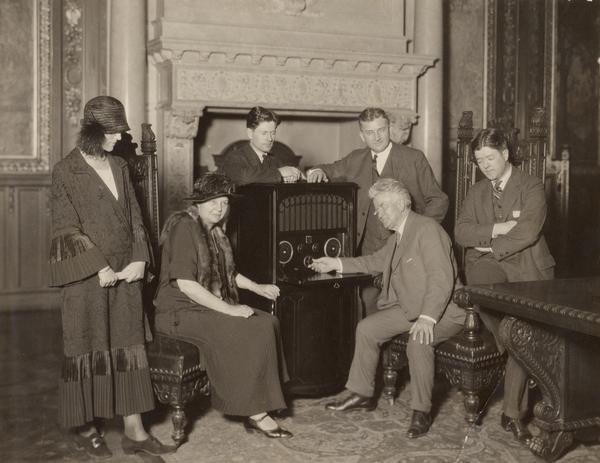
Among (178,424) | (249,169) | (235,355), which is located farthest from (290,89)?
(178,424)

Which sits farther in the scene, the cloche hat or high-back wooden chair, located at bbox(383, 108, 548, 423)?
high-back wooden chair, located at bbox(383, 108, 548, 423)

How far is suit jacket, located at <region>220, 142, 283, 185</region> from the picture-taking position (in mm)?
4457

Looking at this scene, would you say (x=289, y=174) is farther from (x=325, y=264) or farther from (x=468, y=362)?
(x=468, y=362)

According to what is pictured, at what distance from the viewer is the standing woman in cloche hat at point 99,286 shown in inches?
141

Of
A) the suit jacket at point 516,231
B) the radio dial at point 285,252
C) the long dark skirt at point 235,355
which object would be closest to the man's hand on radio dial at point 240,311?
the long dark skirt at point 235,355

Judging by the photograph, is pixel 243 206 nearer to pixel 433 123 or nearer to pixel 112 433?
pixel 112 433

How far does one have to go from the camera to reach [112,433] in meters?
3.99

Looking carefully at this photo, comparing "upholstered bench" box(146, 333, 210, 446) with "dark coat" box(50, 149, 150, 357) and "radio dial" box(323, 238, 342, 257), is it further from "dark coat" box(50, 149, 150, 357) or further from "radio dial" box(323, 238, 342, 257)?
"radio dial" box(323, 238, 342, 257)

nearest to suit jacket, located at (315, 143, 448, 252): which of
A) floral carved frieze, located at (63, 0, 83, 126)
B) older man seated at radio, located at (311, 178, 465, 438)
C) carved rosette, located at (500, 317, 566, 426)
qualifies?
older man seated at radio, located at (311, 178, 465, 438)

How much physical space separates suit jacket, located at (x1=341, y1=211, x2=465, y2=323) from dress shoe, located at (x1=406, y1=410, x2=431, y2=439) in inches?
19.8

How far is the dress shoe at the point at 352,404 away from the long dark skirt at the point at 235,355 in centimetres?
54

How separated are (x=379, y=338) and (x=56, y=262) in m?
1.77

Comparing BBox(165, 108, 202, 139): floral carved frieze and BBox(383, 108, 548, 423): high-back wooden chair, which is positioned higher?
BBox(165, 108, 202, 139): floral carved frieze

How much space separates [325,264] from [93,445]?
1630 mm
